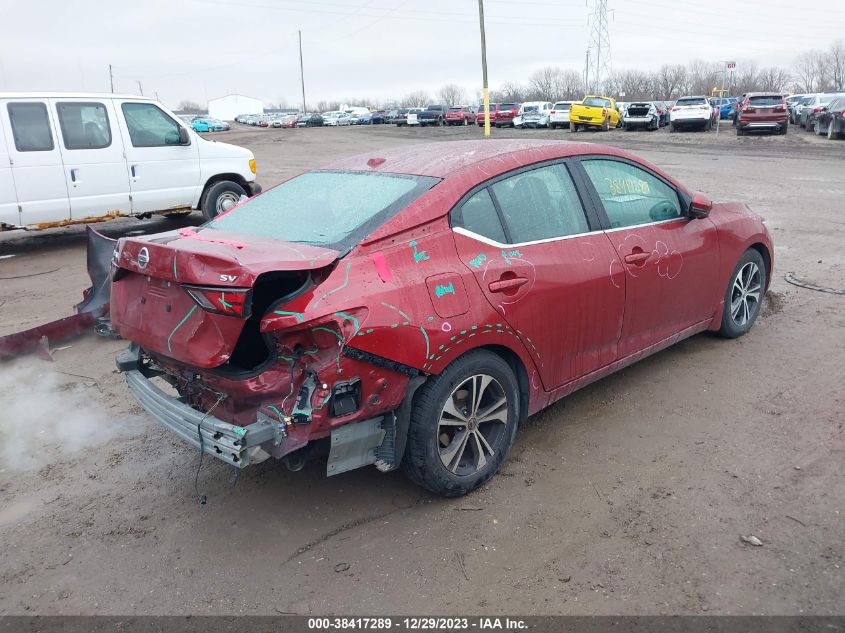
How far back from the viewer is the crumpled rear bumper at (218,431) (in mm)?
2879

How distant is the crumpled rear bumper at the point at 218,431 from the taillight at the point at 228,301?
49 cm

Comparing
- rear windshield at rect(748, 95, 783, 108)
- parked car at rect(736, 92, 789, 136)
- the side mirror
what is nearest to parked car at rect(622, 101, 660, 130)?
parked car at rect(736, 92, 789, 136)

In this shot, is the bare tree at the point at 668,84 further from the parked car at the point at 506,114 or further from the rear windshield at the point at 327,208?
the rear windshield at the point at 327,208

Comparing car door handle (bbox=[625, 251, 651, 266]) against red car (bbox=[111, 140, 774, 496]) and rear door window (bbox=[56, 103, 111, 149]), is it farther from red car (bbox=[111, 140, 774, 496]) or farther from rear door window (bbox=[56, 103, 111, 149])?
rear door window (bbox=[56, 103, 111, 149])

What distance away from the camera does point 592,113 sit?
104ft

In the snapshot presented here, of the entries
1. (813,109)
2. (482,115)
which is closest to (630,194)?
(813,109)

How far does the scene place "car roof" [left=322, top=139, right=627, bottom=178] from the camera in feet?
12.1

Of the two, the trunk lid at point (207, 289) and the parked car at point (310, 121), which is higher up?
the parked car at point (310, 121)

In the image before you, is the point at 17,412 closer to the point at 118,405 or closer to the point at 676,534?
the point at 118,405

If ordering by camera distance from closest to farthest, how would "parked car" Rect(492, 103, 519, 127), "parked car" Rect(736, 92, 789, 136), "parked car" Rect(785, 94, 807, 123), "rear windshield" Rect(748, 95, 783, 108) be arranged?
"parked car" Rect(736, 92, 789, 136) → "rear windshield" Rect(748, 95, 783, 108) → "parked car" Rect(785, 94, 807, 123) → "parked car" Rect(492, 103, 519, 127)

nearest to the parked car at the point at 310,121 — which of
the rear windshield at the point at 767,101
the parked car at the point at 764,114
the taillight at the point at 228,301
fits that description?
the parked car at the point at 764,114

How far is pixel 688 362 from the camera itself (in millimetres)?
5023

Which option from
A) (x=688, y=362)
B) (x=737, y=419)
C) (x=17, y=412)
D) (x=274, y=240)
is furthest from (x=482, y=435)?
(x=17, y=412)

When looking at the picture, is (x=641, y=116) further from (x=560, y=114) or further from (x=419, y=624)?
(x=419, y=624)
